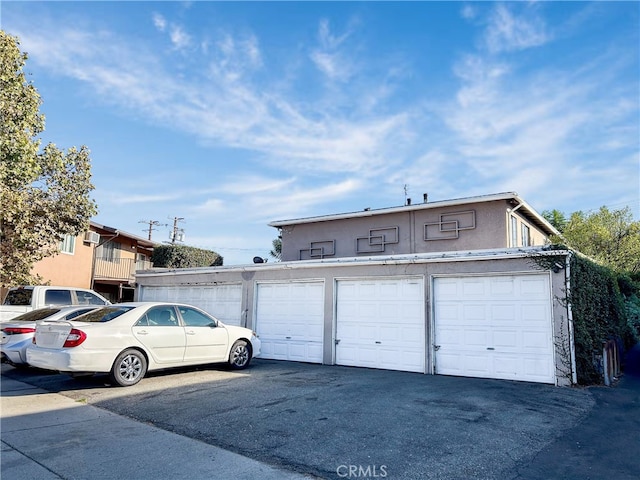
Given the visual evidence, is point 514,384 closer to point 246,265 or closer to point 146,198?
point 246,265

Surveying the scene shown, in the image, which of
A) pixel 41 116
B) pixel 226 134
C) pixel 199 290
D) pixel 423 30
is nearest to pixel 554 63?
pixel 423 30

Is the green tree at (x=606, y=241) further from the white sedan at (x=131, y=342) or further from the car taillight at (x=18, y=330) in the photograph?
the car taillight at (x=18, y=330)

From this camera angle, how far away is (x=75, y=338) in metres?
7.32

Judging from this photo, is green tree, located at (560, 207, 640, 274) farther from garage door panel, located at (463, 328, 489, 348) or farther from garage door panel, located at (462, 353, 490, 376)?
garage door panel, located at (462, 353, 490, 376)

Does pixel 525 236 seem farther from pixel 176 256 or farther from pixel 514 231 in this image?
pixel 176 256

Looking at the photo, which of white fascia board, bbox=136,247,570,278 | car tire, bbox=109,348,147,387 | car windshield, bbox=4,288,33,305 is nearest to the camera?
car tire, bbox=109,348,147,387

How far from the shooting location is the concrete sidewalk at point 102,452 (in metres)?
3.98

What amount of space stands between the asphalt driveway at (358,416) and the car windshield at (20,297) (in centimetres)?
164

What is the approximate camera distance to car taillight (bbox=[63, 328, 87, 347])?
24.0 feet

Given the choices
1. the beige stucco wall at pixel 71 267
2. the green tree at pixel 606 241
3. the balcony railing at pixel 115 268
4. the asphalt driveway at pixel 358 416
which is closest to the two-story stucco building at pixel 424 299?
the asphalt driveway at pixel 358 416

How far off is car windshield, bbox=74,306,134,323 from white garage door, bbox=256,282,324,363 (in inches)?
203

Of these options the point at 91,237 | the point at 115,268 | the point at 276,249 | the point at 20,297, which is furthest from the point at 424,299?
the point at 276,249

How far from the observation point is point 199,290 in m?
14.7

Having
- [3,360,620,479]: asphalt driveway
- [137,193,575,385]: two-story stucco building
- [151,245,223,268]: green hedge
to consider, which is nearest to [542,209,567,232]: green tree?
[137,193,575,385]: two-story stucco building
